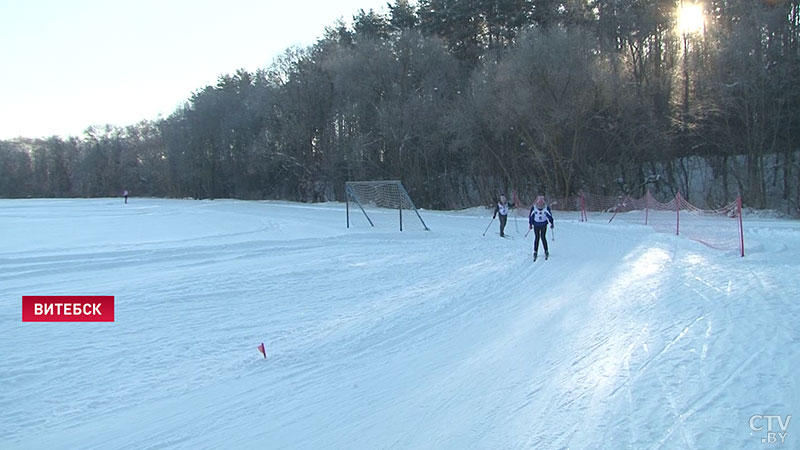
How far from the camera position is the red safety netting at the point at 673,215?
48.5 ft

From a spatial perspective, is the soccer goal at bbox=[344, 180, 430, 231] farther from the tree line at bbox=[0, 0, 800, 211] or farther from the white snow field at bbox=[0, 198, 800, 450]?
the white snow field at bbox=[0, 198, 800, 450]

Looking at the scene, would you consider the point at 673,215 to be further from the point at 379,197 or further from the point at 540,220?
the point at 379,197

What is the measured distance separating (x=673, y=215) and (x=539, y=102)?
917 centimetres

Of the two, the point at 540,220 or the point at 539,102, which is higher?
the point at 539,102

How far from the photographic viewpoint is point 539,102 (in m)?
26.9

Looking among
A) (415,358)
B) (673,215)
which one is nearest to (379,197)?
(673,215)

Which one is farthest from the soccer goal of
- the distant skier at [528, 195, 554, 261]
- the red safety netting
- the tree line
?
the distant skier at [528, 195, 554, 261]

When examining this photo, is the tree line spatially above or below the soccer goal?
above

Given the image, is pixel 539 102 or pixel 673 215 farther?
pixel 539 102

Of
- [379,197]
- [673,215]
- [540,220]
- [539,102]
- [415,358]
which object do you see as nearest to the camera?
[415,358]

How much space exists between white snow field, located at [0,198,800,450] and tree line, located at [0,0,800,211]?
1571cm

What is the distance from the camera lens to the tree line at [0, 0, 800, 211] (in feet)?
76.6

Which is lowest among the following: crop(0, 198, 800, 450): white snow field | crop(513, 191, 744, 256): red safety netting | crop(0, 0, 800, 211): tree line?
→ crop(0, 198, 800, 450): white snow field

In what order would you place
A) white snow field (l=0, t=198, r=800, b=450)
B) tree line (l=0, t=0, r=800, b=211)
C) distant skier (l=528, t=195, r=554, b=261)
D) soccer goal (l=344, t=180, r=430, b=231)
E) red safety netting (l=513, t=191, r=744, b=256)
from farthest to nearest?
soccer goal (l=344, t=180, r=430, b=231) → tree line (l=0, t=0, r=800, b=211) → red safety netting (l=513, t=191, r=744, b=256) → distant skier (l=528, t=195, r=554, b=261) → white snow field (l=0, t=198, r=800, b=450)
